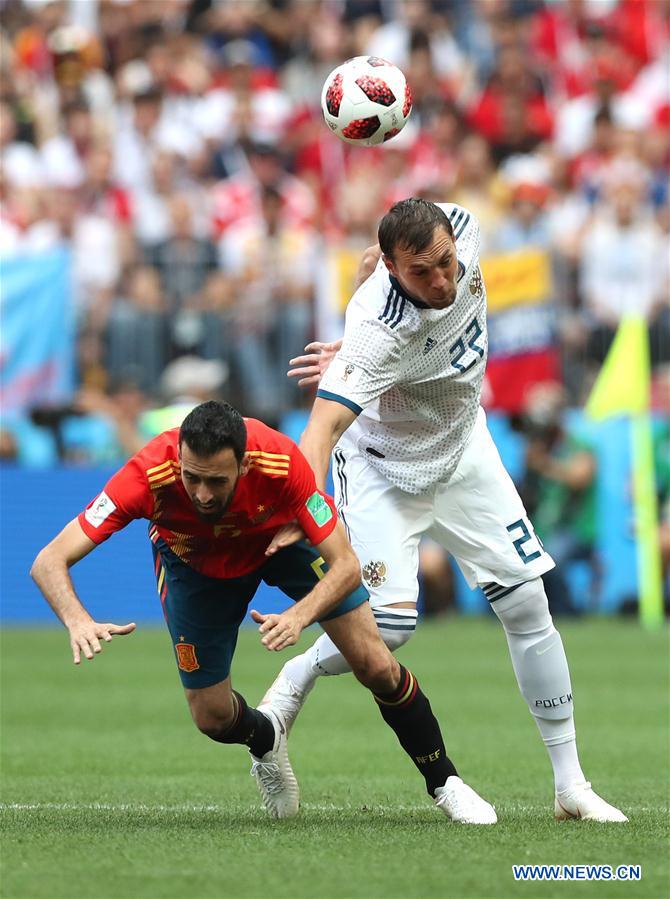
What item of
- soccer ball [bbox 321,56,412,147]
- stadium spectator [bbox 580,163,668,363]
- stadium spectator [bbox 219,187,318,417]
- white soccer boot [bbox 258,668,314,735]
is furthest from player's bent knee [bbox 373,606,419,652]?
stadium spectator [bbox 580,163,668,363]

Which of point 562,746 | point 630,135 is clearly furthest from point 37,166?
point 562,746

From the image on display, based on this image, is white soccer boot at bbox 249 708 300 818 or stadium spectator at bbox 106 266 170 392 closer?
white soccer boot at bbox 249 708 300 818

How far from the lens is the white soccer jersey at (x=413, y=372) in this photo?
7375 mm

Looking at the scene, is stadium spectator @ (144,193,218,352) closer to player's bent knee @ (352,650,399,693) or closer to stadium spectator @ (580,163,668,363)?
stadium spectator @ (580,163,668,363)

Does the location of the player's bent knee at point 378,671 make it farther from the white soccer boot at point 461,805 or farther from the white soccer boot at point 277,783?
the white soccer boot at point 277,783

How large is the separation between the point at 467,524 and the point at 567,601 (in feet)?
31.7

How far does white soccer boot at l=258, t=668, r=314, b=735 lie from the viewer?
8.08 metres

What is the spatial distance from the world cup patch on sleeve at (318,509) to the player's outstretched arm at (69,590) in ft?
2.76

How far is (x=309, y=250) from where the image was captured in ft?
59.5

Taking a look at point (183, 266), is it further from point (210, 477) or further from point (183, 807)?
point (210, 477)

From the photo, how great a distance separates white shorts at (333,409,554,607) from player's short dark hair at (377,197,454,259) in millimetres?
1178

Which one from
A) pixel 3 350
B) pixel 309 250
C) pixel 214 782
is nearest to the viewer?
pixel 214 782

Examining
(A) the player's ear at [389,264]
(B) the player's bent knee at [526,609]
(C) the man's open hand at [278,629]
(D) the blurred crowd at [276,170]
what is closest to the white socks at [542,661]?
(B) the player's bent knee at [526,609]

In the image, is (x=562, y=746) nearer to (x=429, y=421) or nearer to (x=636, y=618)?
(x=429, y=421)
